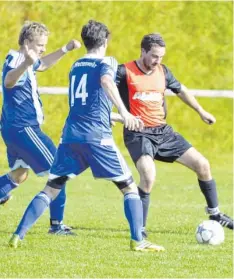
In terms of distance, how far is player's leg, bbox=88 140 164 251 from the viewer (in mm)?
8672

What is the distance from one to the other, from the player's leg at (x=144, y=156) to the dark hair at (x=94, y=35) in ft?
5.05

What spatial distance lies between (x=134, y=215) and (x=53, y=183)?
758mm

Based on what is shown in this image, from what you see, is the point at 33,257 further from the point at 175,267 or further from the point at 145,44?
the point at 145,44

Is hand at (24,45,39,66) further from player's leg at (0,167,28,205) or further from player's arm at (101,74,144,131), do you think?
player's leg at (0,167,28,205)

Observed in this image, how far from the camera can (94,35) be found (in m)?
8.57

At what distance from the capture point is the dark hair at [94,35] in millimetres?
8578

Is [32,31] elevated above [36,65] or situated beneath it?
elevated above

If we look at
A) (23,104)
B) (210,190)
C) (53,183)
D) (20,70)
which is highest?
(20,70)

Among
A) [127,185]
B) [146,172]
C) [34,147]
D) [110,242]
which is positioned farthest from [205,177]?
[34,147]

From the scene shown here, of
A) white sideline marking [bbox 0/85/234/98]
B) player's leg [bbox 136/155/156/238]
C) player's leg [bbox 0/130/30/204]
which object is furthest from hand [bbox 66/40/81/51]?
white sideline marking [bbox 0/85/234/98]

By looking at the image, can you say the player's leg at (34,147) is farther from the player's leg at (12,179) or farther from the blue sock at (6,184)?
the blue sock at (6,184)

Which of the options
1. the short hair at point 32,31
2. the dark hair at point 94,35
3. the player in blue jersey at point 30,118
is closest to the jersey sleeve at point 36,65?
the player in blue jersey at point 30,118

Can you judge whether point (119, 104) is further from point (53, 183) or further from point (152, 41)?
point (152, 41)

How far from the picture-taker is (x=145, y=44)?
966 centimetres
